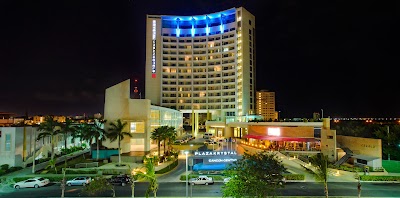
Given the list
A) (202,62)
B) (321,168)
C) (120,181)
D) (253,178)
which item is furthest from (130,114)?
(202,62)

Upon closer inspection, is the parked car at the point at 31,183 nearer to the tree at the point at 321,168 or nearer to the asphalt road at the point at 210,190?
the asphalt road at the point at 210,190

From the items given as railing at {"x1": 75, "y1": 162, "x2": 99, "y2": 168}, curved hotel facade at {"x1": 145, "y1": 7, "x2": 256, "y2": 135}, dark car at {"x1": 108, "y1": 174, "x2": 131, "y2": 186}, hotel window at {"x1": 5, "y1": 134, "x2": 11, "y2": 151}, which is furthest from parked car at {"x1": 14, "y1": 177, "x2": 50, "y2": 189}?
curved hotel facade at {"x1": 145, "y1": 7, "x2": 256, "y2": 135}

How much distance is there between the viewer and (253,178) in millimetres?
26562

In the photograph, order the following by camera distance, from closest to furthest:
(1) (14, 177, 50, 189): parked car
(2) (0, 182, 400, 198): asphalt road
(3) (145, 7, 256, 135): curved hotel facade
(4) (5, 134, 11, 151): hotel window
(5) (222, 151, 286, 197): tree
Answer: (5) (222, 151, 286, 197): tree → (2) (0, 182, 400, 198): asphalt road → (1) (14, 177, 50, 189): parked car → (4) (5, 134, 11, 151): hotel window → (3) (145, 7, 256, 135): curved hotel facade

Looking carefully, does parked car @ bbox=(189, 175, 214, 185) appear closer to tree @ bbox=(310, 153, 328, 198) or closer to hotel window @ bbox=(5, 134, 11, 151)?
tree @ bbox=(310, 153, 328, 198)

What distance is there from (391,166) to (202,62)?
94298mm

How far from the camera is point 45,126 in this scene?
5366cm

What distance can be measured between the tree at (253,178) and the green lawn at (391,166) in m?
37.5

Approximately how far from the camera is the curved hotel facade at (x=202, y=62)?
419ft

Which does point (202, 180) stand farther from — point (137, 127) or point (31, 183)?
point (137, 127)

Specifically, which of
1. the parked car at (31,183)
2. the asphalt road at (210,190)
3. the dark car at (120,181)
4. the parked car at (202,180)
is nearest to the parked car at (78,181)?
the asphalt road at (210,190)

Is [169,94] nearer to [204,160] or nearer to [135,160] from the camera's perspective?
[135,160]

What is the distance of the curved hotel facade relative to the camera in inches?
5027

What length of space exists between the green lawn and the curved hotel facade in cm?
7005
